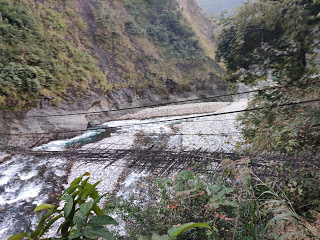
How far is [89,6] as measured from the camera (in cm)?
1507

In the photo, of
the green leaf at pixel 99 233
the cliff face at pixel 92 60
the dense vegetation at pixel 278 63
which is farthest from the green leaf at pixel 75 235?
the cliff face at pixel 92 60

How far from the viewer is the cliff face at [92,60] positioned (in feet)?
22.7

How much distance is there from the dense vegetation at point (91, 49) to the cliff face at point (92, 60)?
0.12ft

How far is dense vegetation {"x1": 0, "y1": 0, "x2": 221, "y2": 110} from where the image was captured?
7.13 meters

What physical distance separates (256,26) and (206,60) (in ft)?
49.9

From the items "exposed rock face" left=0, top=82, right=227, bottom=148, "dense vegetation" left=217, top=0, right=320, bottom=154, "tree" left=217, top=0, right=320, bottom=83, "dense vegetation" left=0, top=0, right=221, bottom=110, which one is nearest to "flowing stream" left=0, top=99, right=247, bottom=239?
"exposed rock face" left=0, top=82, right=227, bottom=148

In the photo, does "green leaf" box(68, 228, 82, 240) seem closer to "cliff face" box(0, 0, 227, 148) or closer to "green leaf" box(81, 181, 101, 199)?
"green leaf" box(81, 181, 101, 199)

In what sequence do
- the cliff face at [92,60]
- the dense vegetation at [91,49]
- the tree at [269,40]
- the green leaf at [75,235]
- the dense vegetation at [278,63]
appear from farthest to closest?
1. the dense vegetation at [91,49]
2. the cliff face at [92,60]
3. the tree at [269,40]
4. the dense vegetation at [278,63]
5. the green leaf at [75,235]

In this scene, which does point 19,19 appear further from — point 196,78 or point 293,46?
point 196,78

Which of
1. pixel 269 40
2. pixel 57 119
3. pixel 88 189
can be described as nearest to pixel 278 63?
pixel 269 40

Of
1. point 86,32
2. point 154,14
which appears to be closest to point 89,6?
point 86,32

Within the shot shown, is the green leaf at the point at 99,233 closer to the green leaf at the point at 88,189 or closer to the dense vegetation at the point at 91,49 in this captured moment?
the green leaf at the point at 88,189

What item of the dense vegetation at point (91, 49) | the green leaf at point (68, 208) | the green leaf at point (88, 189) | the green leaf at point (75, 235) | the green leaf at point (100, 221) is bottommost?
the green leaf at point (75, 235)

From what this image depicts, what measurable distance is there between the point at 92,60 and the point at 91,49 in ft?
6.17
